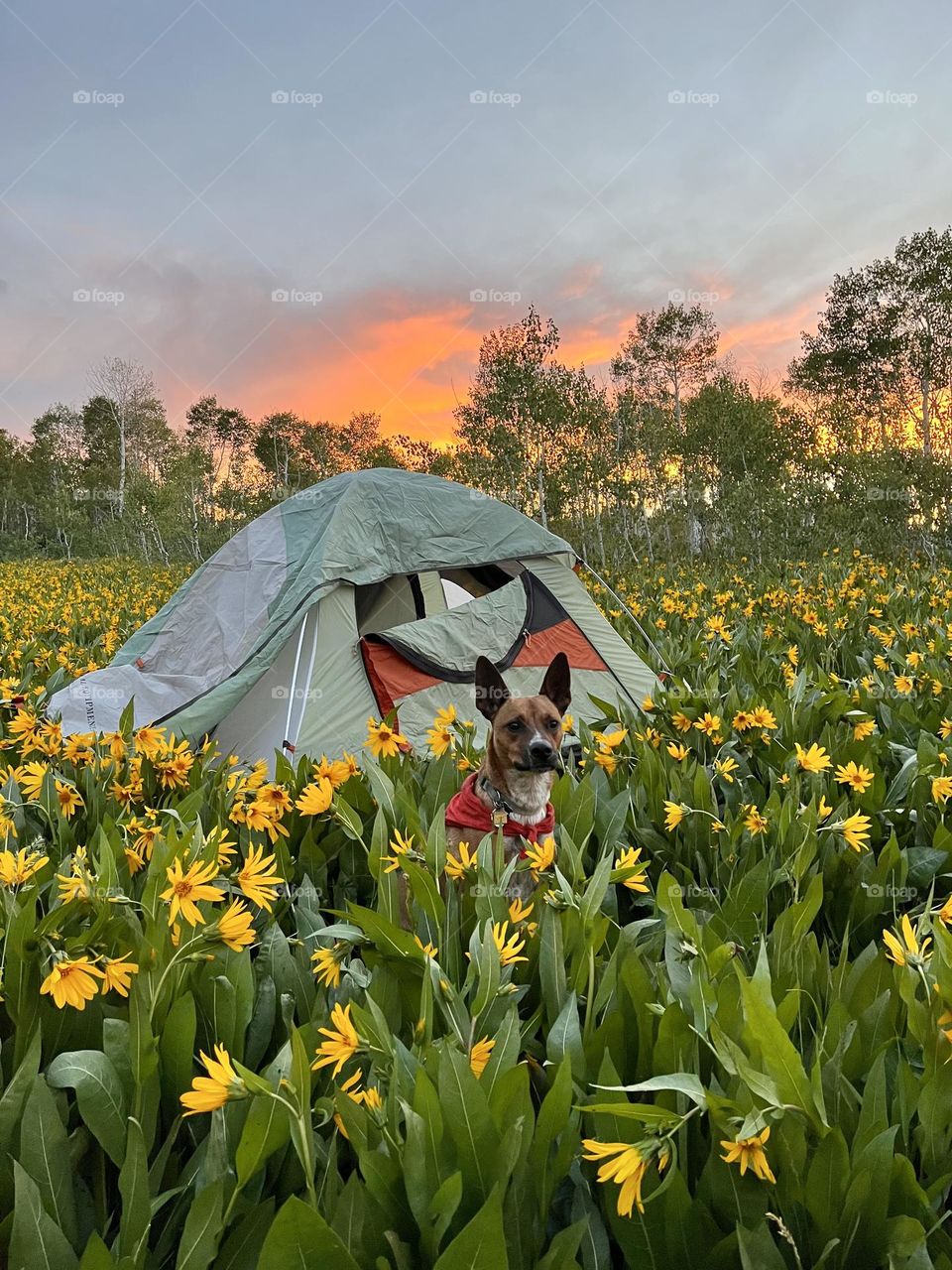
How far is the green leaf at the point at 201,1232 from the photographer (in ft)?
3.43

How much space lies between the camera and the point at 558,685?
11.8 feet

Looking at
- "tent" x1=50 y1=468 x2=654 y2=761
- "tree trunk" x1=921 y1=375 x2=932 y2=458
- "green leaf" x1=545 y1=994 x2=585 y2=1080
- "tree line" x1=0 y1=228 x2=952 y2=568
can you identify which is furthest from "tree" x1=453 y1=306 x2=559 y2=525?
"green leaf" x1=545 y1=994 x2=585 y2=1080

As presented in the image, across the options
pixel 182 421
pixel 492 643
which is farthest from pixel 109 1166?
pixel 182 421

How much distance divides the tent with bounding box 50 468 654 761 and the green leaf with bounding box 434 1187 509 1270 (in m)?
3.69

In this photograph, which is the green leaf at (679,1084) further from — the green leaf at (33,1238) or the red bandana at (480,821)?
the red bandana at (480,821)

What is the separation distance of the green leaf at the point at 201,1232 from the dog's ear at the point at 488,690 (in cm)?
250

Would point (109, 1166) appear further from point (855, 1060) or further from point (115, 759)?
point (115, 759)

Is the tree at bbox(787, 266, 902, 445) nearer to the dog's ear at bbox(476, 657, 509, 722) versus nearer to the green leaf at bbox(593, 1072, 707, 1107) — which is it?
the dog's ear at bbox(476, 657, 509, 722)

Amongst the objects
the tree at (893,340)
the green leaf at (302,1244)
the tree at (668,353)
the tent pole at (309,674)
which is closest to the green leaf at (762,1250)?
the green leaf at (302,1244)

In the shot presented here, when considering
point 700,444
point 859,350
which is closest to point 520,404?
point 700,444

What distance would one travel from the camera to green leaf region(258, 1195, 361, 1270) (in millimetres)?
925

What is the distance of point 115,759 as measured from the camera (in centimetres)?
326

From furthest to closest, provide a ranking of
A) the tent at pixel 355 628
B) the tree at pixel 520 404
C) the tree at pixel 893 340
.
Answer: the tree at pixel 893 340, the tree at pixel 520 404, the tent at pixel 355 628

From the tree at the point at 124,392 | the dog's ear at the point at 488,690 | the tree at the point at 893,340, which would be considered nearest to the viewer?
the dog's ear at the point at 488,690
